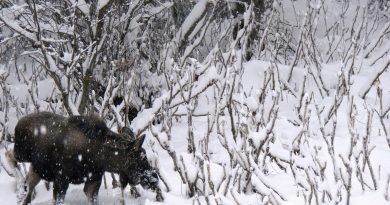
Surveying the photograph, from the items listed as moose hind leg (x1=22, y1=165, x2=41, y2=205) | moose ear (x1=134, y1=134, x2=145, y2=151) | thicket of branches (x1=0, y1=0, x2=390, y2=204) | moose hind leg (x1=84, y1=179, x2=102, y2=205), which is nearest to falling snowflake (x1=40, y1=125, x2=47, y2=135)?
moose hind leg (x1=22, y1=165, x2=41, y2=205)

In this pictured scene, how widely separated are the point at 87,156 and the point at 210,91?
325cm

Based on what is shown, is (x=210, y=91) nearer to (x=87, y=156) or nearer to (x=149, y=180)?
(x=149, y=180)

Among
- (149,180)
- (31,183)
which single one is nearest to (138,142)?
(149,180)

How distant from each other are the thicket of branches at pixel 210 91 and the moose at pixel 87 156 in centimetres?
23

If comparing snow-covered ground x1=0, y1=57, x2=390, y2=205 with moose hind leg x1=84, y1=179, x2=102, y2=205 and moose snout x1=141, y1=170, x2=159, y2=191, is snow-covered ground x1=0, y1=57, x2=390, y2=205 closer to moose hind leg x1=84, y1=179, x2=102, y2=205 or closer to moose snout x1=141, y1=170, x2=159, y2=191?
moose snout x1=141, y1=170, x2=159, y2=191

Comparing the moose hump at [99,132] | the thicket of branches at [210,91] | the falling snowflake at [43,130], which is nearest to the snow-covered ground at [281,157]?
the thicket of branches at [210,91]

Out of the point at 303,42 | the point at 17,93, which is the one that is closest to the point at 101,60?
the point at 17,93

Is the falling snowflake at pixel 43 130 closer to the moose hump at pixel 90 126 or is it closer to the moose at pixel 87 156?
the moose at pixel 87 156

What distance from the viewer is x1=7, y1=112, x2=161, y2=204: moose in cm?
430

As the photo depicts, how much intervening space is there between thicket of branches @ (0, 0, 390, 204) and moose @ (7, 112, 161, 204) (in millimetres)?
232

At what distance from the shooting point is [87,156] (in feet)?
→ 14.2

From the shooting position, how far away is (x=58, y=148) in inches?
171

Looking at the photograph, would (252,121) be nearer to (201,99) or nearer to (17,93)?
(201,99)

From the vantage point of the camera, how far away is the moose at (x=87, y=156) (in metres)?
4.30
